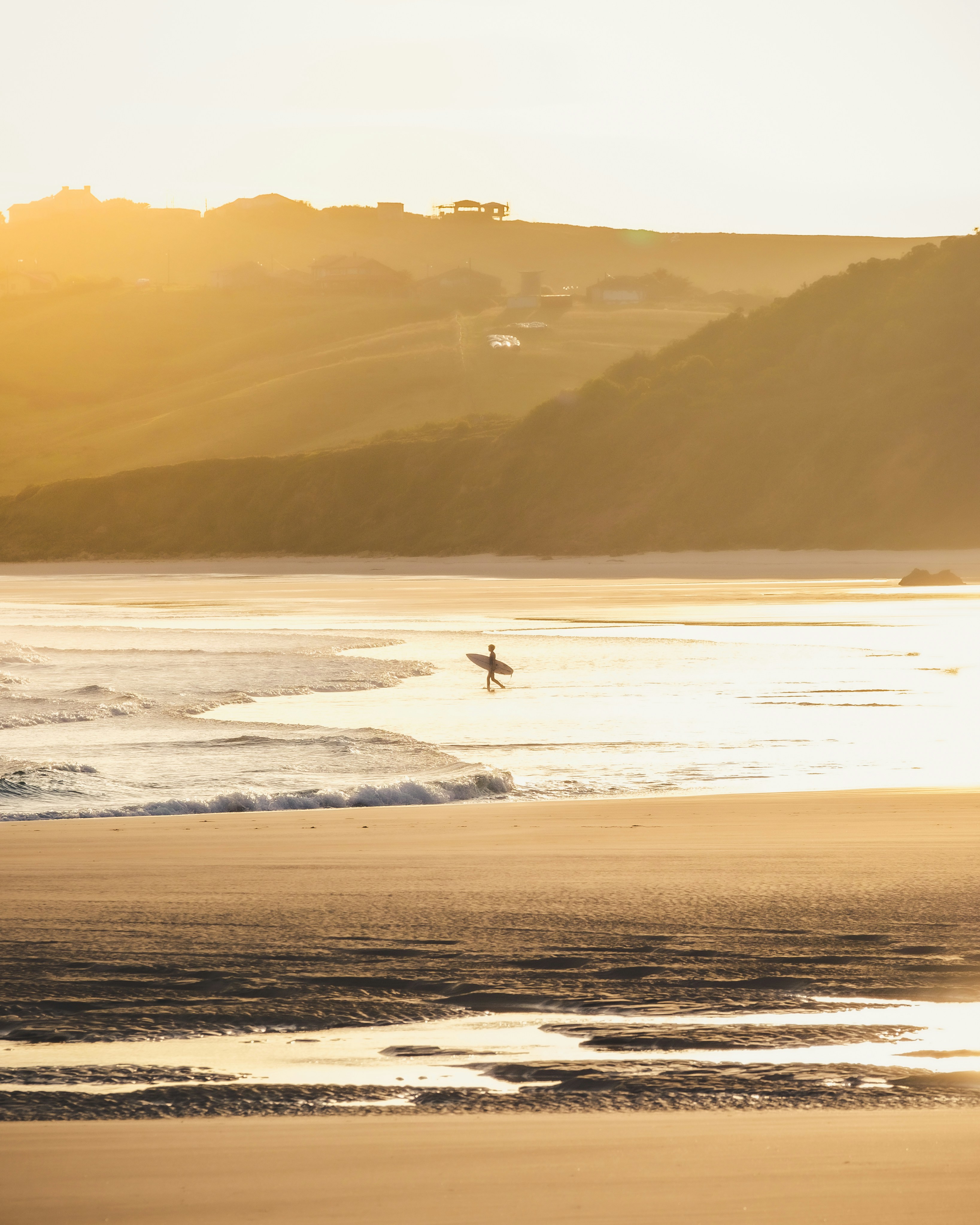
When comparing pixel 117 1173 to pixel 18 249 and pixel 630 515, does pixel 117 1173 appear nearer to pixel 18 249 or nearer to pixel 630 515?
pixel 630 515

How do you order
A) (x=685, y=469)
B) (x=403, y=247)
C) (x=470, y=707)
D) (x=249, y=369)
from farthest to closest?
(x=403, y=247) < (x=249, y=369) < (x=685, y=469) < (x=470, y=707)

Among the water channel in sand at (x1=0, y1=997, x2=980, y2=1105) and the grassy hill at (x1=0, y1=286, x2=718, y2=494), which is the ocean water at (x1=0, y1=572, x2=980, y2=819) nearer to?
→ the water channel in sand at (x1=0, y1=997, x2=980, y2=1105)

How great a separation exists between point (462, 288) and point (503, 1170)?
142786 millimetres

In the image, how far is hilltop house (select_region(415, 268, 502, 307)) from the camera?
454 feet

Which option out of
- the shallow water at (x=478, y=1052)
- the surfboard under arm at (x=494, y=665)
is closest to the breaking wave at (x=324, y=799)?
the shallow water at (x=478, y=1052)

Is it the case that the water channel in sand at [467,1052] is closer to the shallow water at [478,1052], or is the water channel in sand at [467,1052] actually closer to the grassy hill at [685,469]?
the shallow water at [478,1052]

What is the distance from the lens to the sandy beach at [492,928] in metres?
3.21

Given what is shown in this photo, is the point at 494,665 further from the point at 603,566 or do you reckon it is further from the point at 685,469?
the point at 685,469

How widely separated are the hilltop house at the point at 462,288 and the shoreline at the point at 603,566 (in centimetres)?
7389

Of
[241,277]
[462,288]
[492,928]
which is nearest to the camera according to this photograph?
[492,928]

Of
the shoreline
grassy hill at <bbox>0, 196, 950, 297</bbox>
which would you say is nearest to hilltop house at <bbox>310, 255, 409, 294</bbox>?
grassy hill at <bbox>0, 196, 950, 297</bbox>

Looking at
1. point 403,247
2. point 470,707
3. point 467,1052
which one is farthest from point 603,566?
point 403,247

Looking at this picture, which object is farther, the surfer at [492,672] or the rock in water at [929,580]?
the rock in water at [929,580]

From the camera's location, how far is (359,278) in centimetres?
14550
